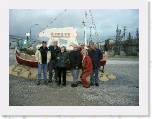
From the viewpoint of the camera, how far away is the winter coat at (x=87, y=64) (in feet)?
8.70

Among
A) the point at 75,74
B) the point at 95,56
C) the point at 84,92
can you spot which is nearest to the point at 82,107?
the point at 84,92

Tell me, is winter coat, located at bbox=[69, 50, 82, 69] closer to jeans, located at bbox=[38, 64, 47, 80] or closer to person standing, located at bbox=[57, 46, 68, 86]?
person standing, located at bbox=[57, 46, 68, 86]

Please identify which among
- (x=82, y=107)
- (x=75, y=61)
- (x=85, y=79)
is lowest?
(x=82, y=107)

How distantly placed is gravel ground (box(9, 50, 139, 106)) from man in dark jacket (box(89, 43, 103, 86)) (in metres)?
0.05

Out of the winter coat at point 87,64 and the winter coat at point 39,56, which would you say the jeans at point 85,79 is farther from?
the winter coat at point 39,56

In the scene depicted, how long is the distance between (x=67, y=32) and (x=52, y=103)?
0.41 m

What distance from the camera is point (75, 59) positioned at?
8.71ft

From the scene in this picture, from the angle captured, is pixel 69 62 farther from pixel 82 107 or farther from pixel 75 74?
pixel 82 107

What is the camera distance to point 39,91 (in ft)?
8.65

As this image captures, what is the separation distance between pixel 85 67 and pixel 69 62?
0.10 m


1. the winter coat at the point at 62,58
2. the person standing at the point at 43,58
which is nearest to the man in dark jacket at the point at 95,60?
the winter coat at the point at 62,58

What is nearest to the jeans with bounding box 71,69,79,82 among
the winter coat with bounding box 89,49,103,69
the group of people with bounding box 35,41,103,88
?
the group of people with bounding box 35,41,103,88

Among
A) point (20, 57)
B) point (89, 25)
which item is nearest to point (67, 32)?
point (89, 25)

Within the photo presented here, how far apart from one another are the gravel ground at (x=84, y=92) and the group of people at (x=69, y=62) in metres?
0.04
